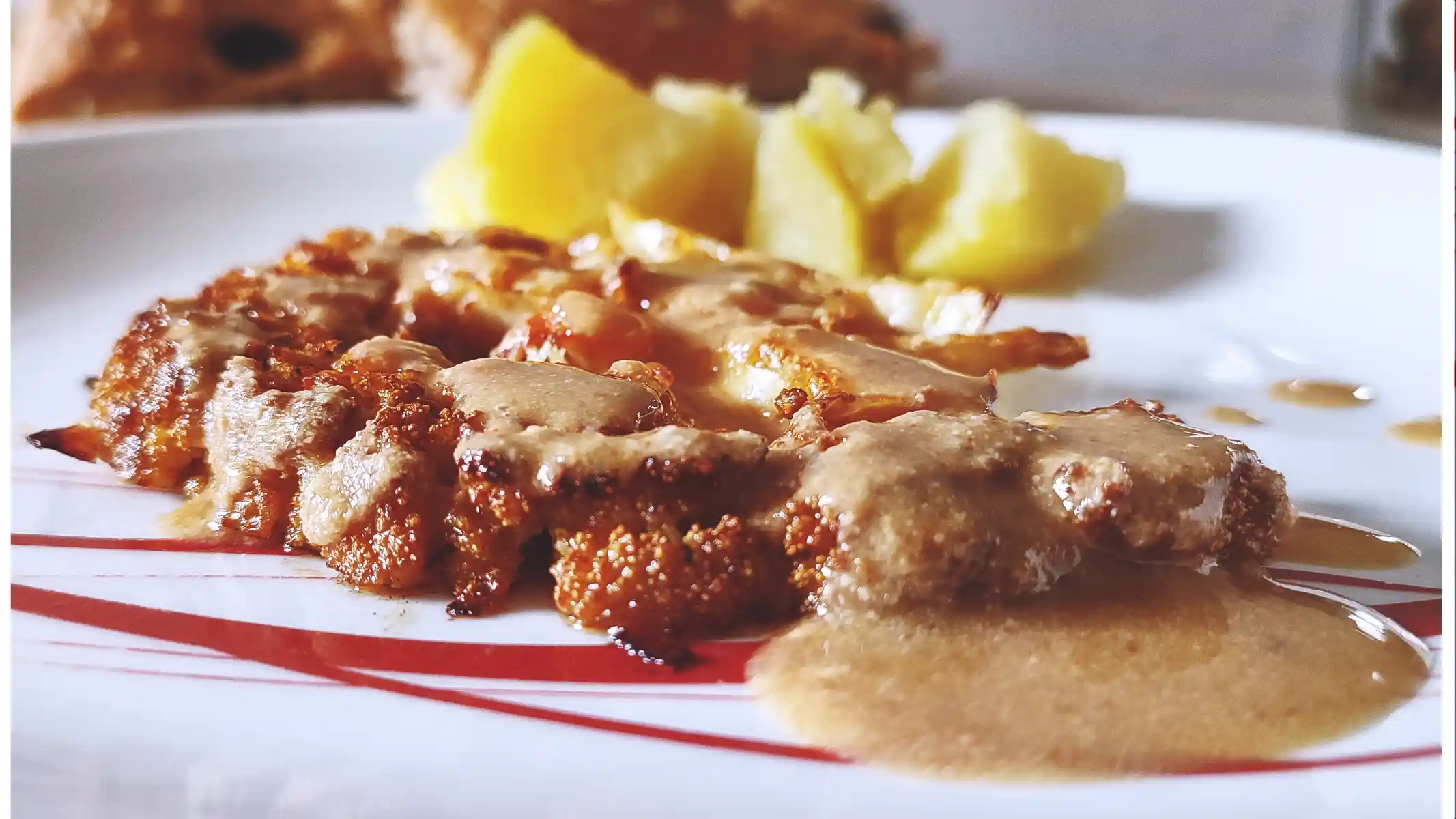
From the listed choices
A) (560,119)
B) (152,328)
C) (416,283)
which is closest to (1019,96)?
(560,119)

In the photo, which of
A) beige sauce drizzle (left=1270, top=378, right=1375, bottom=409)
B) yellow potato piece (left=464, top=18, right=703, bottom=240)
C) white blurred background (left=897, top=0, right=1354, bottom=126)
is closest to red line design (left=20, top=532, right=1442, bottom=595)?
beige sauce drizzle (left=1270, top=378, right=1375, bottom=409)

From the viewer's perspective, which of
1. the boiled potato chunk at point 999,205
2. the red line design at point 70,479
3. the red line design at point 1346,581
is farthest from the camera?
the boiled potato chunk at point 999,205

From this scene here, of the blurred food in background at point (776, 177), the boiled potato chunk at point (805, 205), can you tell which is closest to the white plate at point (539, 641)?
the blurred food in background at point (776, 177)

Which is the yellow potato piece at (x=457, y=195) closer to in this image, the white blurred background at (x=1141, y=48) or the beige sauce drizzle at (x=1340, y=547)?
the beige sauce drizzle at (x=1340, y=547)

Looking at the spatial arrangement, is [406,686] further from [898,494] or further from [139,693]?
[898,494]

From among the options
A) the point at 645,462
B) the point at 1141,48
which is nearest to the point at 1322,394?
the point at 645,462

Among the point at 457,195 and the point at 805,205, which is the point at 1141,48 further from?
the point at 457,195

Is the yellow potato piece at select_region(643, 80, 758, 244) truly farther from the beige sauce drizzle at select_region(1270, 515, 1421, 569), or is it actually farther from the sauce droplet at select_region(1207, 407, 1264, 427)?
the beige sauce drizzle at select_region(1270, 515, 1421, 569)
